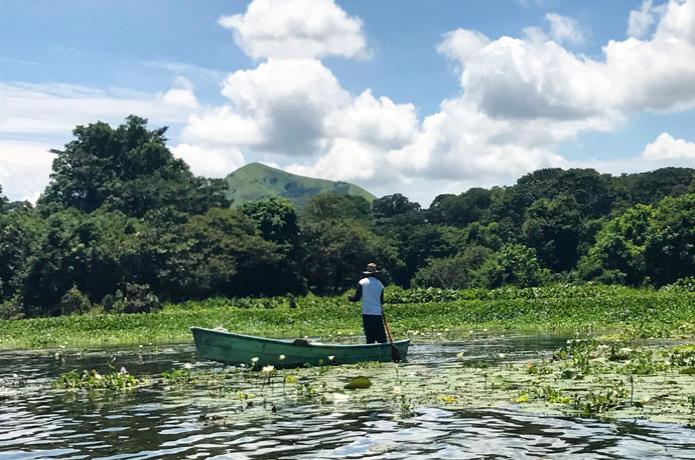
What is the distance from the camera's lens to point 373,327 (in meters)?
18.8

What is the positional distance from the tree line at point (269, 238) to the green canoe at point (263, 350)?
34.4 m

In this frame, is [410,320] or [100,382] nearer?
[100,382]

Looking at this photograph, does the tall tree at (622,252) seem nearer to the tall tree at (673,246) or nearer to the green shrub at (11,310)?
the tall tree at (673,246)

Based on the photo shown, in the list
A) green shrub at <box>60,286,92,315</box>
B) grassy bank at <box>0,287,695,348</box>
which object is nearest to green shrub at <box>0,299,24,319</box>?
green shrub at <box>60,286,92,315</box>

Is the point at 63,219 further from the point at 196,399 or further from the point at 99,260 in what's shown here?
the point at 196,399

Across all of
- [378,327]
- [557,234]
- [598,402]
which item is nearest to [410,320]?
[378,327]

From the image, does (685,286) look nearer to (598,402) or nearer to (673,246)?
(673,246)

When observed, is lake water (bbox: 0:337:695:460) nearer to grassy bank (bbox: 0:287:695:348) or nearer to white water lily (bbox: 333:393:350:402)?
white water lily (bbox: 333:393:350:402)

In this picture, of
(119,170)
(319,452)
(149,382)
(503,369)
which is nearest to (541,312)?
(503,369)

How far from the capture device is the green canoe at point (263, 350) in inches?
640

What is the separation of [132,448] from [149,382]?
6.36 meters

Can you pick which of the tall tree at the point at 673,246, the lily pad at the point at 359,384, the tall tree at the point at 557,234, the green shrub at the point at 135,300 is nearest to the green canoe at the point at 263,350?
the lily pad at the point at 359,384

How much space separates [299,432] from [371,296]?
8.90 metres

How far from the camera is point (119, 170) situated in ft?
271
